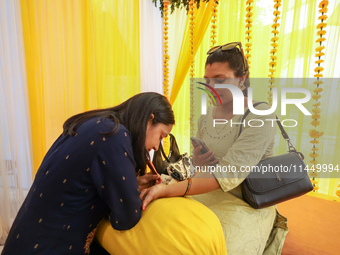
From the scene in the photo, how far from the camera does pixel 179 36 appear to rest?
2473 mm

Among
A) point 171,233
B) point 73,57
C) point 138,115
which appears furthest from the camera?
point 73,57

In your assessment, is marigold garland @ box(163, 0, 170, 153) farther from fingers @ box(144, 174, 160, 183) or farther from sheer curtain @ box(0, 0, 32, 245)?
fingers @ box(144, 174, 160, 183)

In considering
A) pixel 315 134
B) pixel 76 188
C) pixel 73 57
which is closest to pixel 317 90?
pixel 315 134

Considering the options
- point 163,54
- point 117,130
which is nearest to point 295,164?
point 117,130

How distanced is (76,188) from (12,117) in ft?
3.79

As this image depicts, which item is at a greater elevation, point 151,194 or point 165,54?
point 165,54

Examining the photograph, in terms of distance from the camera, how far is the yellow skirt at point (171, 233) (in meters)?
0.63

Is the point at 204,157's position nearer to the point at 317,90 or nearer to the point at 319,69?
the point at 317,90

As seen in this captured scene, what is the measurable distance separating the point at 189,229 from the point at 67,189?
1.37ft

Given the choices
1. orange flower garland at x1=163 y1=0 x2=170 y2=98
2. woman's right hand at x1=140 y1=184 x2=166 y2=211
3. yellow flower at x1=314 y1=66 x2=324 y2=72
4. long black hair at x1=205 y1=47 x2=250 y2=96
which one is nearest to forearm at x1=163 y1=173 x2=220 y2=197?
woman's right hand at x1=140 y1=184 x2=166 y2=211

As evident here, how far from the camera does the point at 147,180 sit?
0.99 m

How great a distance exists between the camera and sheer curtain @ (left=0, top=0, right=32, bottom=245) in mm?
1396

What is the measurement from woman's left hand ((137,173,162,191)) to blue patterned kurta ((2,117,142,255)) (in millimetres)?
268

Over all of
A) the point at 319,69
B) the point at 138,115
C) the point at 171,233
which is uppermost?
the point at 319,69
